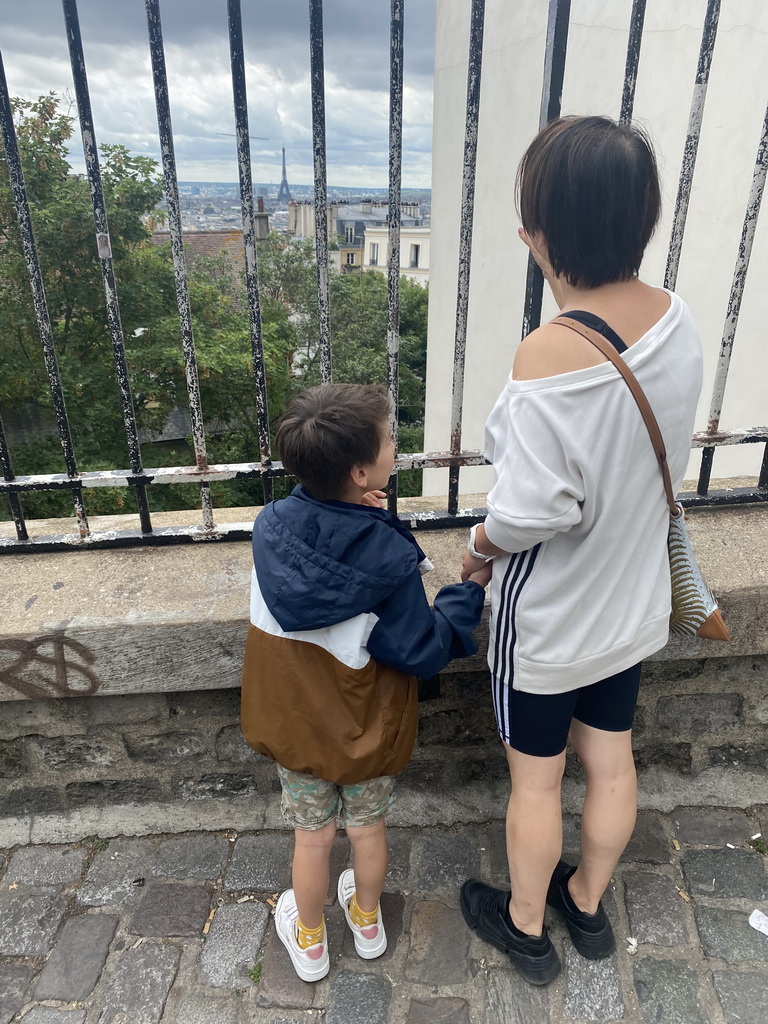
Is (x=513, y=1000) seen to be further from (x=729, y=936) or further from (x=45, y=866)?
(x=45, y=866)

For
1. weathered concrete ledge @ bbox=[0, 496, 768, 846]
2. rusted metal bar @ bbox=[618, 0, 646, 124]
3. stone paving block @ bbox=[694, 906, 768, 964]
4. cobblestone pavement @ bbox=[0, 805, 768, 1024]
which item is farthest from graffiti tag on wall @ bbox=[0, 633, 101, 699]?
rusted metal bar @ bbox=[618, 0, 646, 124]

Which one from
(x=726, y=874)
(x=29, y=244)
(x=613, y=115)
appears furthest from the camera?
(x=613, y=115)

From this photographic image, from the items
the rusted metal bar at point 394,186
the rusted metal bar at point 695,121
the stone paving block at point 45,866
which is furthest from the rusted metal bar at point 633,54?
the stone paving block at point 45,866

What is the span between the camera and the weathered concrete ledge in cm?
213

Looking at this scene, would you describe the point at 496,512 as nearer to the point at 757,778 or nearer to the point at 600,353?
the point at 600,353

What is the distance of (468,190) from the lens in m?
2.10

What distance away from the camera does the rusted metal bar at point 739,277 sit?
83.4 inches

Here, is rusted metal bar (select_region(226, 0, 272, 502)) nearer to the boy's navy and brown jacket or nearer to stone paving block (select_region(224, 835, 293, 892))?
the boy's navy and brown jacket

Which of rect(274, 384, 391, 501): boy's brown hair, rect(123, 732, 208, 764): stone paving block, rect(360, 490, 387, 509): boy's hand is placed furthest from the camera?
rect(123, 732, 208, 764): stone paving block

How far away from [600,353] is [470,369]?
13143mm

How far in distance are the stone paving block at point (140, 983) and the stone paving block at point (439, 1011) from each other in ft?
2.18

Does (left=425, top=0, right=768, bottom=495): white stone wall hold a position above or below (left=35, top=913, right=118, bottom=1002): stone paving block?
above

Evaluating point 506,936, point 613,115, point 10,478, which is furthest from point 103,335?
point 506,936

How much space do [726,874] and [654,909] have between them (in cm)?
29
